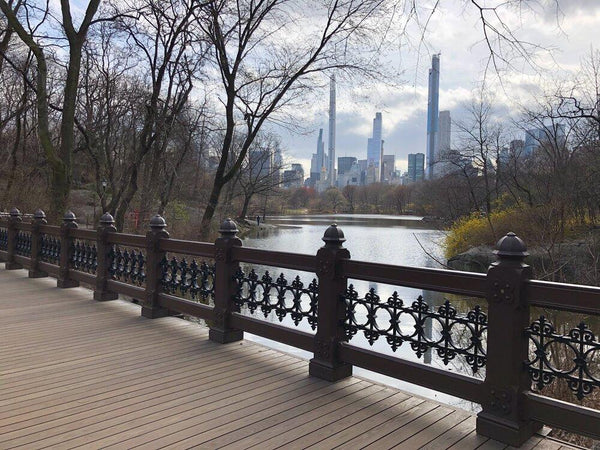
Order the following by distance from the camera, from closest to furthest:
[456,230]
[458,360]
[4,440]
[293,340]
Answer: [4,440] → [293,340] → [458,360] → [456,230]

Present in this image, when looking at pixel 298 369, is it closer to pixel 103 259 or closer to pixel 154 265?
pixel 154 265

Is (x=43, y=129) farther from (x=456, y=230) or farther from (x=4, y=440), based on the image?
(x=456, y=230)

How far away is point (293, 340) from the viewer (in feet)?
15.5

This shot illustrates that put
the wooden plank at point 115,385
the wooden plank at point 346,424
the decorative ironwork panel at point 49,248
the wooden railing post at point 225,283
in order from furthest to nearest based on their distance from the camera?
1. the decorative ironwork panel at point 49,248
2. the wooden railing post at point 225,283
3. the wooden plank at point 115,385
4. the wooden plank at point 346,424

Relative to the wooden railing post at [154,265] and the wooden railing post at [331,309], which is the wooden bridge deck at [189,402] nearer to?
the wooden railing post at [331,309]

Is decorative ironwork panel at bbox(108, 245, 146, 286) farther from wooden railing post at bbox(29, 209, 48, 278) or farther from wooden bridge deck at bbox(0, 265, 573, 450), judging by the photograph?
wooden railing post at bbox(29, 209, 48, 278)

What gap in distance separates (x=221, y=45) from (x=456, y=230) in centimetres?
1394

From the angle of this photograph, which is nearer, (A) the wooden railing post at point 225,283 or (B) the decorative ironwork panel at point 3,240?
(A) the wooden railing post at point 225,283

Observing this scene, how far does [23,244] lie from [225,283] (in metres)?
7.87

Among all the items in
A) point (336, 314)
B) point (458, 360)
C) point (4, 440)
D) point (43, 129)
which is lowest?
point (458, 360)

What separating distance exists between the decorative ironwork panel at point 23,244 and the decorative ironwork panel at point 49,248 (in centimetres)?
99

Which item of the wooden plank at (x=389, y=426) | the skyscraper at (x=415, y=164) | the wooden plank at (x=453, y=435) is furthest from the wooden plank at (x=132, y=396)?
the skyscraper at (x=415, y=164)

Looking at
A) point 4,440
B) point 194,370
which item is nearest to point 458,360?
point 194,370

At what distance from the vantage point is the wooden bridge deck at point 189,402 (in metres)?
3.21
